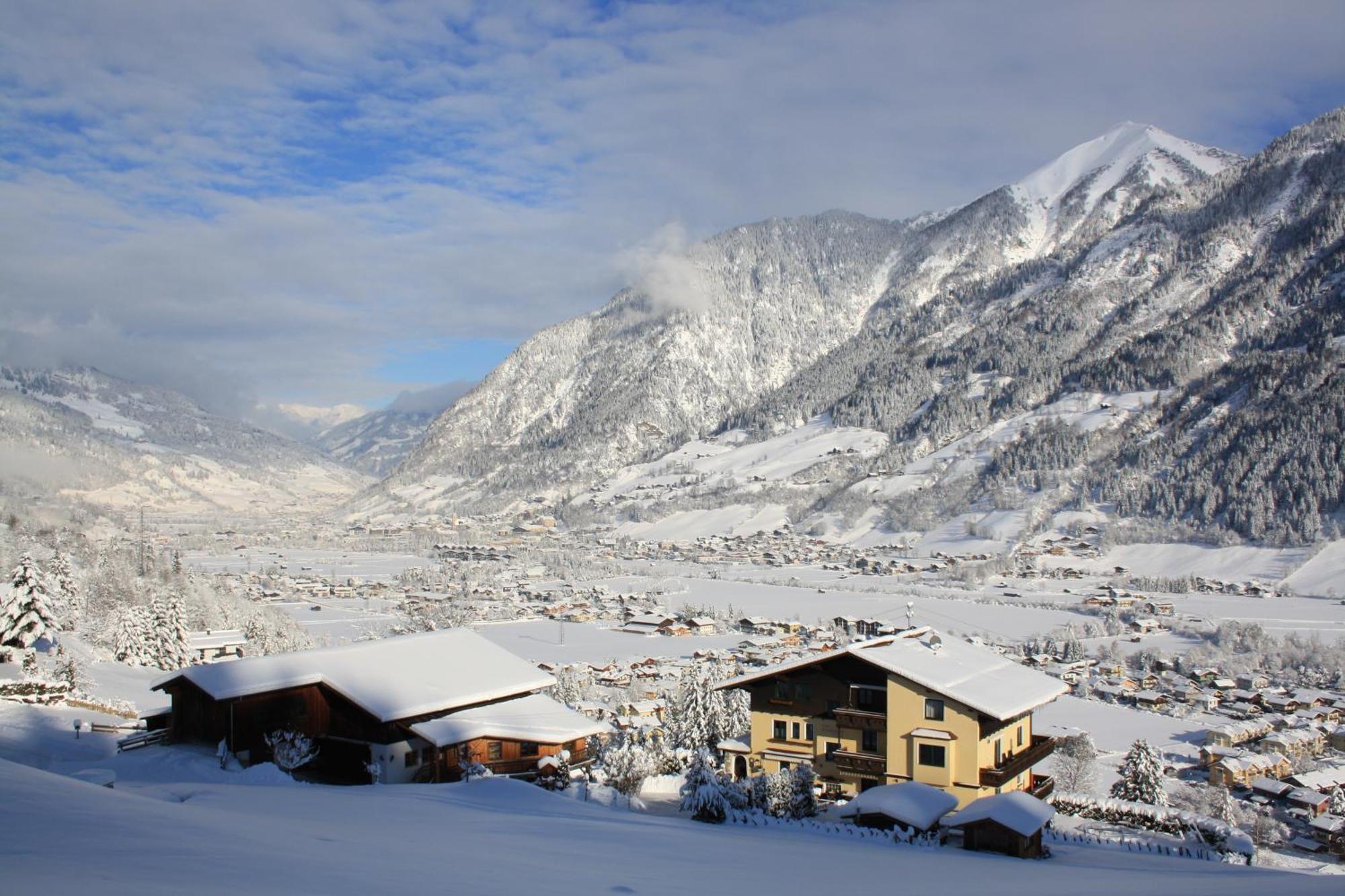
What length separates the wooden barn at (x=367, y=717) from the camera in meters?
16.7

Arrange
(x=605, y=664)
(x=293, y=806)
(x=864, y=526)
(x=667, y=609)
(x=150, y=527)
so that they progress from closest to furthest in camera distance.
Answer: (x=293, y=806), (x=605, y=664), (x=667, y=609), (x=864, y=526), (x=150, y=527)

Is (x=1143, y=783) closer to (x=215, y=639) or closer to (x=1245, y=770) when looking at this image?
(x=1245, y=770)

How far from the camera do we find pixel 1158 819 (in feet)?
57.5

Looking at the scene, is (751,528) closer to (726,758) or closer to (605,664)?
(605,664)

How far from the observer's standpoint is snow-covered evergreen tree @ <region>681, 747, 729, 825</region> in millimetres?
13742

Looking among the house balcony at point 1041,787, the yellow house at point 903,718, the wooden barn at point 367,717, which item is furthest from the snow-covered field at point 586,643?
the house balcony at point 1041,787

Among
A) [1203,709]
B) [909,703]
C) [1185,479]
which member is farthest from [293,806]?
[1185,479]

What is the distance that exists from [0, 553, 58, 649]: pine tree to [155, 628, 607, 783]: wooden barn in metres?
17.5

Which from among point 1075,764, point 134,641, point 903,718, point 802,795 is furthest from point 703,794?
point 134,641

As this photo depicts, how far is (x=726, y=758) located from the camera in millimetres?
19531

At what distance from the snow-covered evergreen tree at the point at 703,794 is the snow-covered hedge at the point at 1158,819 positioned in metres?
8.09

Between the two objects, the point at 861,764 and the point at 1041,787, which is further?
the point at 1041,787

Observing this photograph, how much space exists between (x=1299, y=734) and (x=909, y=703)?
87.3ft

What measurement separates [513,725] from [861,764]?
6.37 m
